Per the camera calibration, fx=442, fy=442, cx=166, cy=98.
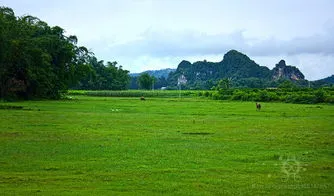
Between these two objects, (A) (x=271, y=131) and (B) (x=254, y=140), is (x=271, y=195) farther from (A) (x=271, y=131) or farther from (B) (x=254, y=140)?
(A) (x=271, y=131)

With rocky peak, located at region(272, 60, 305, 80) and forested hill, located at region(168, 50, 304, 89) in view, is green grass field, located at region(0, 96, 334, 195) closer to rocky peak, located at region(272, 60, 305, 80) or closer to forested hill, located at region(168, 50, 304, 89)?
forested hill, located at region(168, 50, 304, 89)

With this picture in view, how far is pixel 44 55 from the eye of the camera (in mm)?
66875

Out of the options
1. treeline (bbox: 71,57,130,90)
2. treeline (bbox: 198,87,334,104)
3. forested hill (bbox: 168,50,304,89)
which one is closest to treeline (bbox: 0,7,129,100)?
treeline (bbox: 198,87,334,104)

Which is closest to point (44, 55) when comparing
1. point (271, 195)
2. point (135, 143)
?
point (135, 143)

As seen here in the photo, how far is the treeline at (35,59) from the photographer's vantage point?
60531 mm

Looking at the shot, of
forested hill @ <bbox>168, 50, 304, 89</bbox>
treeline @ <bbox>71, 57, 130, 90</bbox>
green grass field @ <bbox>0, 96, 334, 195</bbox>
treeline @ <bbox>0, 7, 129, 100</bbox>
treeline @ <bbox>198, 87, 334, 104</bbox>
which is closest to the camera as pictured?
green grass field @ <bbox>0, 96, 334, 195</bbox>

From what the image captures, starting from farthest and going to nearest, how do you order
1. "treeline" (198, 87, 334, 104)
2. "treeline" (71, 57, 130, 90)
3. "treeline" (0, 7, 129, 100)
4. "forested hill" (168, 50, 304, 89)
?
"forested hill" (168, 50, 304, 89) → "treeline" (71, 57, 130, 90) → "treeline" (198, 87, 334, 104) → "treeline" (0, 7, 129, 100)

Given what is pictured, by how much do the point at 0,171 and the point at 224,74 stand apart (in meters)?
181

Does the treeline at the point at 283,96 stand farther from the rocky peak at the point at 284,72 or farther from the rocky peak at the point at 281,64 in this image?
the rocky peak at the point at 284,72

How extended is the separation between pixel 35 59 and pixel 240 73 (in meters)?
125

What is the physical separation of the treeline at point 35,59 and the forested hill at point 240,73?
85639 millimetres

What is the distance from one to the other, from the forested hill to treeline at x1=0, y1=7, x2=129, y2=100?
85.6 metres

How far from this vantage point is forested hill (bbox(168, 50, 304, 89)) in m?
163

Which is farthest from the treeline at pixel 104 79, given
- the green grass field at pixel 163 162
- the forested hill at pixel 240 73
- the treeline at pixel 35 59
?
the green grass field at pixel 163 162
